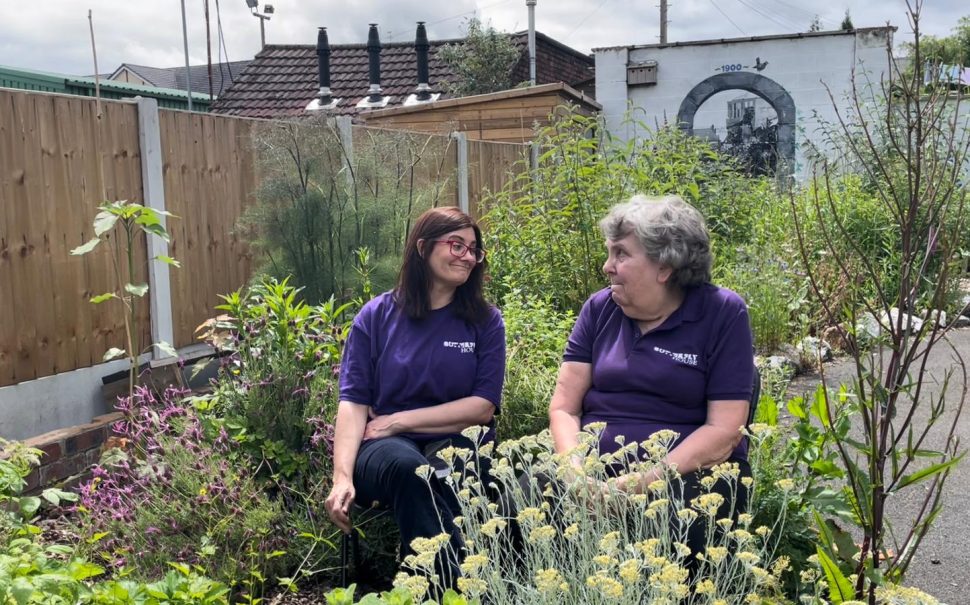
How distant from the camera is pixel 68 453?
448cm

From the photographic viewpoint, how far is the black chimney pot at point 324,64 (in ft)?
65.2

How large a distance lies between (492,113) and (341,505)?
12226 millimetres

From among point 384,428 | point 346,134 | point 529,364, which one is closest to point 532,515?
point 384,428

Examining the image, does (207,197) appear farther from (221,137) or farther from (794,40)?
(794,40)

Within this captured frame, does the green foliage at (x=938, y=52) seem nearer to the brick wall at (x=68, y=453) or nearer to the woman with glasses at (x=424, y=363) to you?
the woman with glasses at (x=424, y=363)

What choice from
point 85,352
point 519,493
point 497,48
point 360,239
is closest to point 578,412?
point 519,493

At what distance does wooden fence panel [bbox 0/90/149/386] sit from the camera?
4.63 metres

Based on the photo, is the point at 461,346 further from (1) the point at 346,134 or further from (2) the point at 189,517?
(1) the point at 346,134

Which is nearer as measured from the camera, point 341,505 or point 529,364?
point 341,505

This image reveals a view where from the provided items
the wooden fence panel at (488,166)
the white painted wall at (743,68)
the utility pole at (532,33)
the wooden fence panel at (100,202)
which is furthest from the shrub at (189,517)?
the utility pole at (532,33)

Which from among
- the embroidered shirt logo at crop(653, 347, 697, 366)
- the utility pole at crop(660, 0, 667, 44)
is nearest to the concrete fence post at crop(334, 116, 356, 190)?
the embroidered shirt logo at crop(653, 347, 697, 366)

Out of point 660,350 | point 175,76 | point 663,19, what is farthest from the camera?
point 175,76

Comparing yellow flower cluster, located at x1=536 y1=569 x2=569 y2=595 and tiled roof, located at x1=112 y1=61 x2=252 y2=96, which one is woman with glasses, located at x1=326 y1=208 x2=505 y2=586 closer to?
yellow flower cluster, located at x1=536 y1=569 x2=569 y2=595

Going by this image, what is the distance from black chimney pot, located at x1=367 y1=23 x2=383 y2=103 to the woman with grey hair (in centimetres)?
1734
